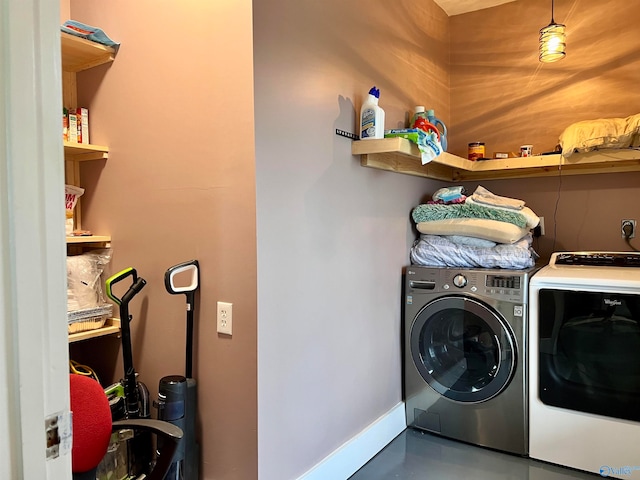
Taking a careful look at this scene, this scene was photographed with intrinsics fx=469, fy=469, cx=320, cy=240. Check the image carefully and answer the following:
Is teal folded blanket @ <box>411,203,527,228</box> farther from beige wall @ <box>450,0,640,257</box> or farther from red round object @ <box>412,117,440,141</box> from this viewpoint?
beige wall @ <box>450,0,640,257</box>

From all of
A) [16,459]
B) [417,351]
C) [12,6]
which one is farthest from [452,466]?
[12,6]

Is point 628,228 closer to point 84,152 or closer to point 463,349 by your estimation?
point 463,349

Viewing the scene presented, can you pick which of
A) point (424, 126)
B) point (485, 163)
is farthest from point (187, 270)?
point (485, 163)

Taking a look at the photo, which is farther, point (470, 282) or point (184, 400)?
point (470, 282)

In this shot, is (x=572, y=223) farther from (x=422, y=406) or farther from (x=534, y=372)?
(x=422, y=406)

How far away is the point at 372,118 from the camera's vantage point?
2.17 metres

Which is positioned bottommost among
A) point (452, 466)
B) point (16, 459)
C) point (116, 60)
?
point (452, 466)

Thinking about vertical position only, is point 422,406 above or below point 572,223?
below

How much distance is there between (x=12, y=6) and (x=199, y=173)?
1258 millimetres

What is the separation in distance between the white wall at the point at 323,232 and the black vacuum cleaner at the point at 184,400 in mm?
289

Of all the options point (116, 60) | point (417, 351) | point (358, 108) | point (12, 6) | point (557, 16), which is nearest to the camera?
point (12, 6)

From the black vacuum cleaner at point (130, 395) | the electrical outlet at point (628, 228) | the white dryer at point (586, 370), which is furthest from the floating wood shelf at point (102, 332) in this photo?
the electrical outlet at point (628, 228)

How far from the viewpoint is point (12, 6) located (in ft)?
1.87

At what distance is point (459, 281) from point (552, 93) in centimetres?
147
